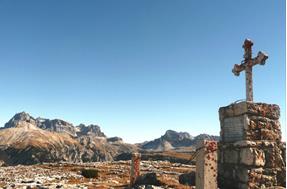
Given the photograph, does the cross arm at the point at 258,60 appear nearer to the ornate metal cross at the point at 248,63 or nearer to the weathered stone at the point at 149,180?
the ornate metal cross at the point at 248,63

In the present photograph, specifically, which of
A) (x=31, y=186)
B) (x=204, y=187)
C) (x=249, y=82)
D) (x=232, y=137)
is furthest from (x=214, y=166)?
(x=31, y=186)

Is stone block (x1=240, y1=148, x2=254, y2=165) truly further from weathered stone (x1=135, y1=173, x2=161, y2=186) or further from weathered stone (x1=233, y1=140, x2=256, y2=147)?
weathered stone (x1=135, y1=173, x2=161, y2=186)

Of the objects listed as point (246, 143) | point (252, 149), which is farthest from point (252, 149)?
point (246, 143)

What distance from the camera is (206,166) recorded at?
14.4 metres

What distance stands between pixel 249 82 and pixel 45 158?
169 m

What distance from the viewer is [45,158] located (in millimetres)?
176125

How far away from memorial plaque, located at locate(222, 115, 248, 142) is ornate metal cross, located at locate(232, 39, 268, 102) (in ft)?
11.1

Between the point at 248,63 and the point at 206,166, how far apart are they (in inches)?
367

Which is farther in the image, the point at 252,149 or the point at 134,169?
the point at 134,169

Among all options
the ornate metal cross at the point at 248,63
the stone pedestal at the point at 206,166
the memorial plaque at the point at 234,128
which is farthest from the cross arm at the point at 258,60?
the stone pedestal at the point at 206,166

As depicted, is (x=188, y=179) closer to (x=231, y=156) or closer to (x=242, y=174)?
(x=231, y=156)

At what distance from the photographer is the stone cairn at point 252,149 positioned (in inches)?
624

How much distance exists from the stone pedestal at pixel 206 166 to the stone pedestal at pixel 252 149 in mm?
2222

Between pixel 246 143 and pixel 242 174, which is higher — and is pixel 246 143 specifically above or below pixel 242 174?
above
